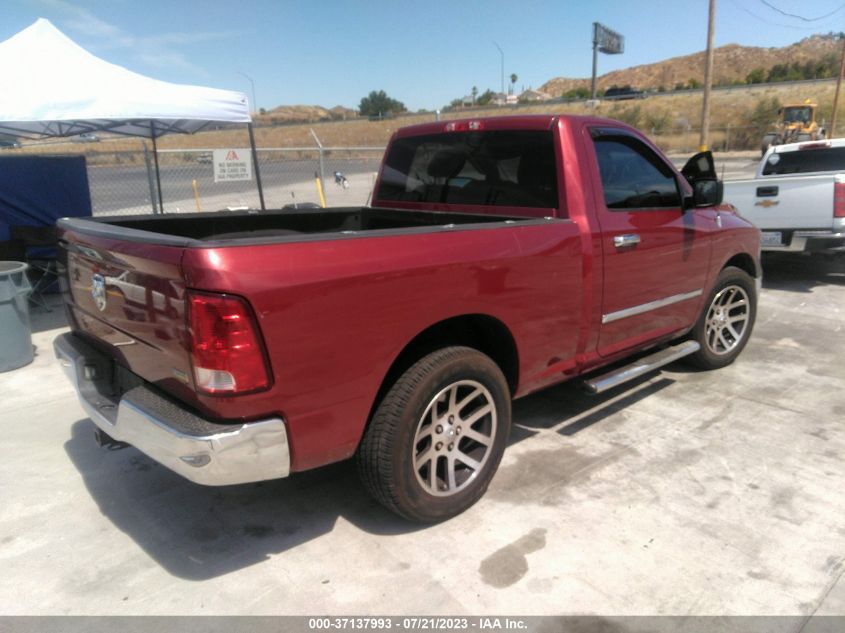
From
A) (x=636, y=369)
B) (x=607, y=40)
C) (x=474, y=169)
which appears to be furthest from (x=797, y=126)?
(x=607, y=40)

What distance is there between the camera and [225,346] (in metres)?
2.21

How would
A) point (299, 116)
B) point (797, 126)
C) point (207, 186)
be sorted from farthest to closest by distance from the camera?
point (299, 116) < point (797, 126) < point (207, 186)

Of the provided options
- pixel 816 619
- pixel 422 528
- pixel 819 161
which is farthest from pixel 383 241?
pixel 819 161

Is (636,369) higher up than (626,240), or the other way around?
(626,240)

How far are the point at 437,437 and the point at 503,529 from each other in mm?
563

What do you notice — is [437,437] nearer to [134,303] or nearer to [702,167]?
[134,303]

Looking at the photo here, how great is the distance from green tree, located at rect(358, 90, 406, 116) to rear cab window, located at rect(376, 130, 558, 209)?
109m

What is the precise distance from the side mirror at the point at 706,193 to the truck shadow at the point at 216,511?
2.03m

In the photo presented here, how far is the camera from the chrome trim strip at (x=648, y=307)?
147 inches

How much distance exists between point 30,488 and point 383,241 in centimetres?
257

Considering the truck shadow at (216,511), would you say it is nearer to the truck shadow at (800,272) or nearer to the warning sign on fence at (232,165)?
the truck shadow at (800,272)

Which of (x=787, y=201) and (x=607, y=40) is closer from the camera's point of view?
(x=787, y=201)

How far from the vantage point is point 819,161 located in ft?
29.5

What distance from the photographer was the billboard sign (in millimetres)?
66250
